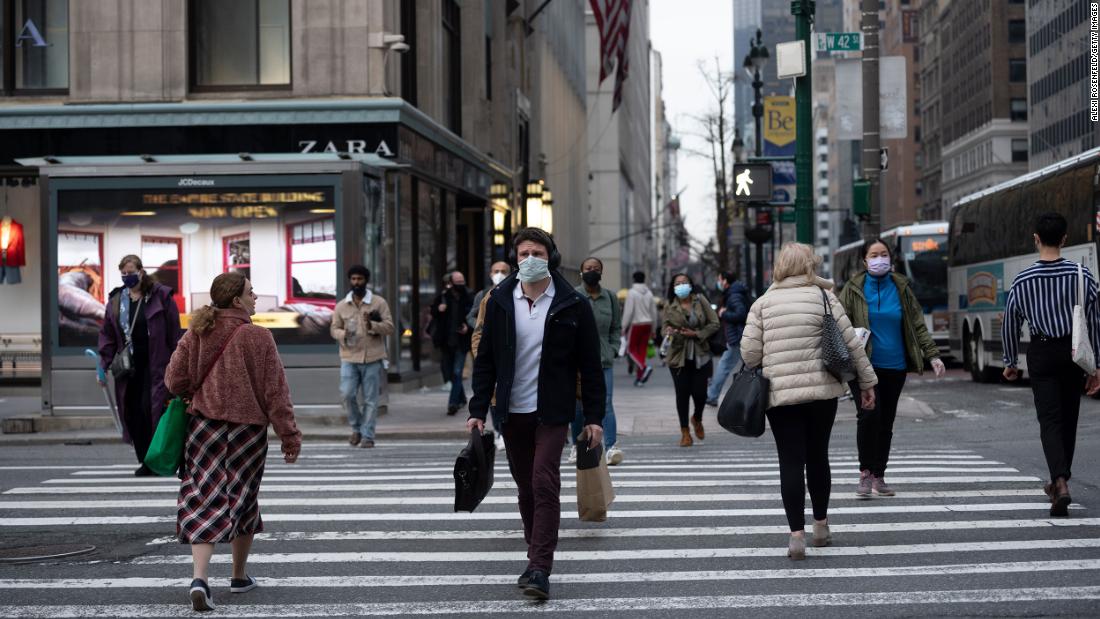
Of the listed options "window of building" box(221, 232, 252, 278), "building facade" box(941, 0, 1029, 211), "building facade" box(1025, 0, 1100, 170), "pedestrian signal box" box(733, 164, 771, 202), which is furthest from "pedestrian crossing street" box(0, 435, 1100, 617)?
"building facade" box(941, 0, 1029, 211)

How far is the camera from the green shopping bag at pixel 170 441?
7664 mm

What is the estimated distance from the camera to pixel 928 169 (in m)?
133

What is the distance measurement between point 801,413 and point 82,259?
41.3 ft

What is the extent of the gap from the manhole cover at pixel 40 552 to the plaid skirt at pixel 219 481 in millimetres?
1836

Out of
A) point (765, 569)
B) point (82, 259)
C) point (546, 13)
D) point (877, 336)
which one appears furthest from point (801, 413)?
point (546, 13)

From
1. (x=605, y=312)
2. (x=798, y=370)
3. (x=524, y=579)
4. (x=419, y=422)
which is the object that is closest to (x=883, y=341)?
(x=798, y=370)

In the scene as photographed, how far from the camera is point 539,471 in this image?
25.4 feet

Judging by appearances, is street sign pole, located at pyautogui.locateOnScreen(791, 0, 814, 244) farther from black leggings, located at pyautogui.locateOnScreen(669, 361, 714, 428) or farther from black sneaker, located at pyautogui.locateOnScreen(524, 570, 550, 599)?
black sneaker, located at pyautogui.locateOnScreen(524, 570, 550, 599)

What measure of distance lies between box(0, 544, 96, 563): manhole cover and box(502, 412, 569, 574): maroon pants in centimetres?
302

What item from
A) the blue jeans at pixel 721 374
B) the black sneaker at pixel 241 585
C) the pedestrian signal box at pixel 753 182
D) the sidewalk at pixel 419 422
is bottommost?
the sidewalk at pixel 419 422

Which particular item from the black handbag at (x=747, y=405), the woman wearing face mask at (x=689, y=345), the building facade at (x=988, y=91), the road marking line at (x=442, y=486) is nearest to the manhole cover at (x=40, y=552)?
the road marking line at (x=442, y=486)

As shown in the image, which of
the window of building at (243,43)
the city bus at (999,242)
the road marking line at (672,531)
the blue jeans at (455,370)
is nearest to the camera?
the road marking line at (672,531)

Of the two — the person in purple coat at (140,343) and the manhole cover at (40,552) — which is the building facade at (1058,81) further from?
the manhole cover at (40,552)

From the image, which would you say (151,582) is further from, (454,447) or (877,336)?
(454,447)
